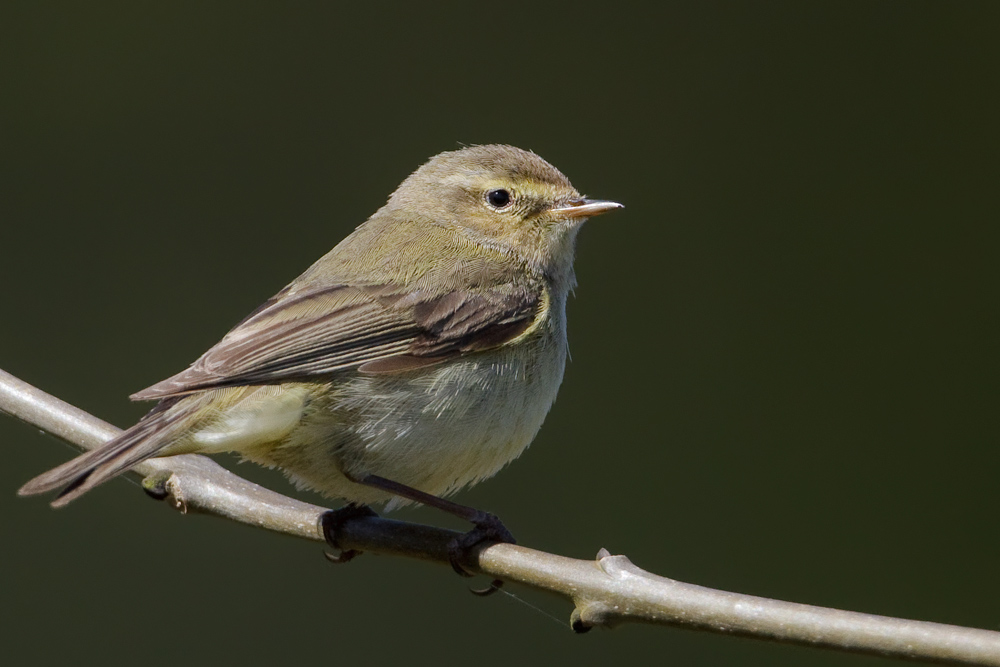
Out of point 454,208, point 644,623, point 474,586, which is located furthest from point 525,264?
point 644,623

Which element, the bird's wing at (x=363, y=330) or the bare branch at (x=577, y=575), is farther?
the bird's wing at (x=363, y=330)

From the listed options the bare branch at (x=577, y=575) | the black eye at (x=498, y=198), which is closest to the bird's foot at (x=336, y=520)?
the bare branch at (x=577, y=575)

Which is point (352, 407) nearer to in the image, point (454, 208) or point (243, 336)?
point (243, 336)

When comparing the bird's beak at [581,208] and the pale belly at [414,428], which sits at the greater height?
the bird's beak at [581,208]

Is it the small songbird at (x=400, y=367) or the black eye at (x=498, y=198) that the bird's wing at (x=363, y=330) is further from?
the black eye at (x=498, y=198)

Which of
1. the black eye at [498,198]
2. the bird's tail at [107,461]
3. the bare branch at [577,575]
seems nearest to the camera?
the bare branch at [577,575]

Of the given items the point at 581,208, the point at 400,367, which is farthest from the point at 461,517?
the point at 581,208

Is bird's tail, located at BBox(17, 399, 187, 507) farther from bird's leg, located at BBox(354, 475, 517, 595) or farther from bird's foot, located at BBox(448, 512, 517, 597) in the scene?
bird's foot, located at BBox(448, 512, 517, 597)
